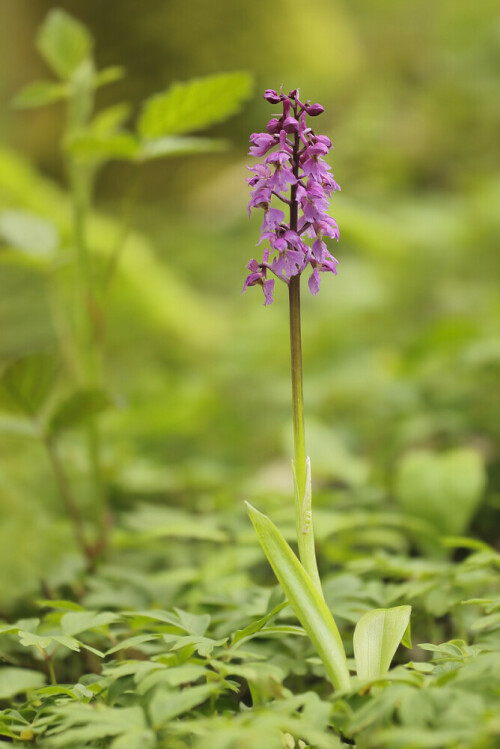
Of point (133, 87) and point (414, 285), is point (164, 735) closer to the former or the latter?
point (414, 285)

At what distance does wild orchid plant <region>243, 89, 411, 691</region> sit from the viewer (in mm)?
924

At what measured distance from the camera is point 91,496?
85.0 inches

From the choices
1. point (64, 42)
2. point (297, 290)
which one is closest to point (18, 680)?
point (297, 290)

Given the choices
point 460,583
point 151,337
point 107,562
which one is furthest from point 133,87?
point 460,583

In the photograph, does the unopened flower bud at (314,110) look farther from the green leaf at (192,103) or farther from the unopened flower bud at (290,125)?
the green leaf at (192,103)

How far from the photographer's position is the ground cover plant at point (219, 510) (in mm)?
818

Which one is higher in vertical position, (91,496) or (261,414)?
(261,414)

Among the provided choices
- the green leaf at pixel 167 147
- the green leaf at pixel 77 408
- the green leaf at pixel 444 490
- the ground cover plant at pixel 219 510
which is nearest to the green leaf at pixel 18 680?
the ground cover plant at pixel 219 510

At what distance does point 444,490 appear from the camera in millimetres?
1696

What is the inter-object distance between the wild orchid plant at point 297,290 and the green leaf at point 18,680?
422 mm

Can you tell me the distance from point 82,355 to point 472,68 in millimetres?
4615

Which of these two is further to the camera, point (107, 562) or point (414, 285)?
point (414, 285)

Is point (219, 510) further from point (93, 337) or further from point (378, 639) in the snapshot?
point (378, 639)

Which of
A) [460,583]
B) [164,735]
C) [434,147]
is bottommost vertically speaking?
[164,735]
